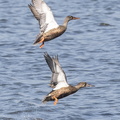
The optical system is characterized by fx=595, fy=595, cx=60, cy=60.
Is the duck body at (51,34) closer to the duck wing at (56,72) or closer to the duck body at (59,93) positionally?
the duck wing at (56,72)

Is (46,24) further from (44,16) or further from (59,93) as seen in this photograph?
(59,93)

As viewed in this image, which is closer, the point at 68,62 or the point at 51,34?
the point at 51,34

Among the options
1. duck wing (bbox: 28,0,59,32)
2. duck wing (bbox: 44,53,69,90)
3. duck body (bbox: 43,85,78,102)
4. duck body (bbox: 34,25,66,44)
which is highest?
duck wing (bbox: 28,0,59,32)

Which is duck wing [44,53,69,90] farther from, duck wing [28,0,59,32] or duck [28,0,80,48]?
duck wing [28,0,59,32]

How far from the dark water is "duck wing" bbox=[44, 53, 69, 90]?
383cm

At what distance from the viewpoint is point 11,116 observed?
1393 centimetres

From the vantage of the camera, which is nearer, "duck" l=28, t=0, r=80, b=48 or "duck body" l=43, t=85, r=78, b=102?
"duck body" l=43, t=85, r=78, b=102

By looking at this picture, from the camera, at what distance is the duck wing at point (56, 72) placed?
9.61 meters

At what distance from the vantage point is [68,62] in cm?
1869

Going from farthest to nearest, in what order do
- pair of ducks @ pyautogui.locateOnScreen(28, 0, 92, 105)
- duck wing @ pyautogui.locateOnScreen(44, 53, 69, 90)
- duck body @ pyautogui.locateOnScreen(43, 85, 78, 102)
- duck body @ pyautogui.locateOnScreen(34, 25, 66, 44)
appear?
duck body @ pyautogui.locateOnScreen(34, 25, 66, 44) → duck body @ pyautogui.locateOnScreen(43, 85, 78, 102) → pair of ducks @ pyautogui.locateOnScreen(28, 0, 92, 105) → duck wing @ pyautogui.locateOnScreen(44, 53, 69, 90)

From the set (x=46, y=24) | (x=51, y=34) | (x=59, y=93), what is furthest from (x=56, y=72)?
(x=46, y=24)

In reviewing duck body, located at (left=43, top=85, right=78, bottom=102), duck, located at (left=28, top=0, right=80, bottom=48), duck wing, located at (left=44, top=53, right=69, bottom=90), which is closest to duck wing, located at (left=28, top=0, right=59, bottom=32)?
duck, located at (left=28, top=0, right=80, bottom=48)

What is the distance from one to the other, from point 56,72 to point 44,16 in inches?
54.3

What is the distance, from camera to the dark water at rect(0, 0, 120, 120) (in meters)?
14.4
